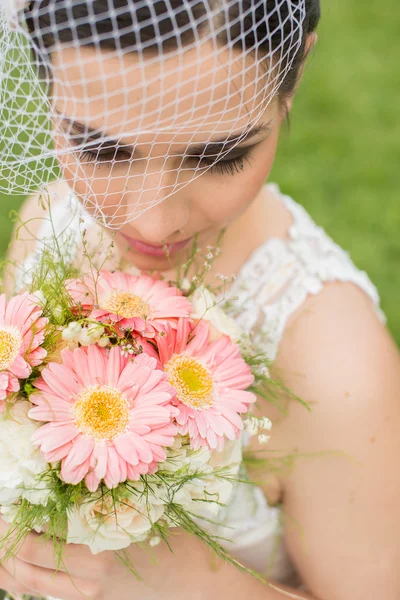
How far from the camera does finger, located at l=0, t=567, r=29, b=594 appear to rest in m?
1.46

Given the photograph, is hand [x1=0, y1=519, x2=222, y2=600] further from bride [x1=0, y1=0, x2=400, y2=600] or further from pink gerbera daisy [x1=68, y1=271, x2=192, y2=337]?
pink gerbera daisy [x1=68, y1=271, x2=192, y2=337]

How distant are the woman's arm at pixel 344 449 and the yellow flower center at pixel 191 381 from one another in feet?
1.75

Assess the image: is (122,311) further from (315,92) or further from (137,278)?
(315,92)

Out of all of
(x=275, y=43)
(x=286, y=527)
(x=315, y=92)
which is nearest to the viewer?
(x=275, y=43)

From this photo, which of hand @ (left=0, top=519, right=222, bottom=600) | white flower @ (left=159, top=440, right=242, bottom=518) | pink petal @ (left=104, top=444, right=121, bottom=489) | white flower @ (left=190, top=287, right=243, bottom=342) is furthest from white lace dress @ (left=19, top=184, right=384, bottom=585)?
pink petal @ (left=104, top=444, right=121, bottom=489)

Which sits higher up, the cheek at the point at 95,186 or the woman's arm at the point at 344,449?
the cheek at the point at 95,186

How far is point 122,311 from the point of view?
1.19m

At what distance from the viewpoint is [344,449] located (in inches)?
64.5

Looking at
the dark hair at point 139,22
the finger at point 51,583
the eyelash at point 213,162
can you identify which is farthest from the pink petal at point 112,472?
the dark hair at point 139,22

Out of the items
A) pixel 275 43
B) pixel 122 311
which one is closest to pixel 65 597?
pixel 122 311

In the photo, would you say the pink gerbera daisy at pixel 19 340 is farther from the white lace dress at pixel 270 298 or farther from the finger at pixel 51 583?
the white lace dress at pixel 270 298

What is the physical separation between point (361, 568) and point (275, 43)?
4.16 feet

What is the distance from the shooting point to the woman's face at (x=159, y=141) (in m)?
1.17

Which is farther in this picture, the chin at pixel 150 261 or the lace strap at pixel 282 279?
the lace strap at pixel 282 279
